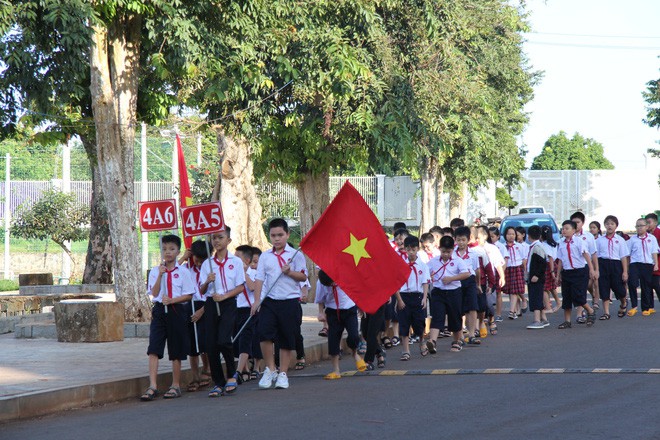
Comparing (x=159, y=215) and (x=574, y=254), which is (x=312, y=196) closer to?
(x=574, y=254)

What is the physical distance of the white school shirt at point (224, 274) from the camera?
10.7 metres

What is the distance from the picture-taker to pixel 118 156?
16016 mm

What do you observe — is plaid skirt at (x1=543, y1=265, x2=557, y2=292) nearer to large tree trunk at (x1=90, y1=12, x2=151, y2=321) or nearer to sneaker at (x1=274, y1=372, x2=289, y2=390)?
large tree trunk at (x1=90, y1=12, x2=151, y2=321)

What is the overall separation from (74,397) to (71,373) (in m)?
1.40

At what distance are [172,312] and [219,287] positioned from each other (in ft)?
1.77

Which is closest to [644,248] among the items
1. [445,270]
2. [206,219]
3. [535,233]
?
[535,233]

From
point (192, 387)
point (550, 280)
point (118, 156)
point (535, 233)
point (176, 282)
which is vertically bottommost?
point (192, 387)

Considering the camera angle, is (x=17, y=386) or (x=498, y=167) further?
(x=498, y=167)

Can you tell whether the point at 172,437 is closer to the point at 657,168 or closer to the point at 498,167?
the point at 498,167

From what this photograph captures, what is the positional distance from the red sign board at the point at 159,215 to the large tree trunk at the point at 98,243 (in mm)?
10435

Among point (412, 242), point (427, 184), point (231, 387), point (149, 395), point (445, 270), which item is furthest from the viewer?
point (427, 184)

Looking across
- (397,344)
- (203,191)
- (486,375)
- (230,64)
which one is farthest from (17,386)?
(203,191)

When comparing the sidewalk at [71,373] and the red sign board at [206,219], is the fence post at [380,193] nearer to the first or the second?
the sidewalk at [71,373]

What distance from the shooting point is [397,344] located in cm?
1566
